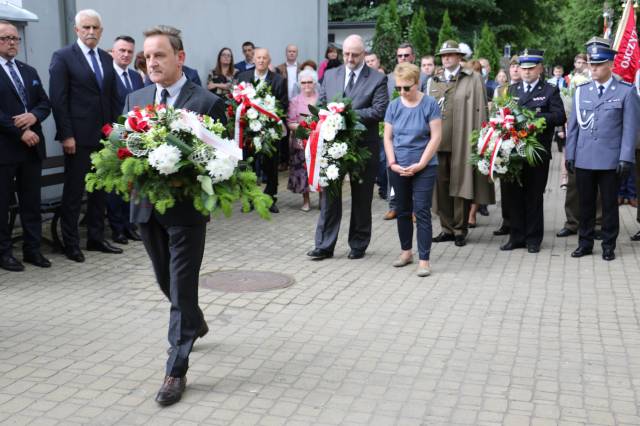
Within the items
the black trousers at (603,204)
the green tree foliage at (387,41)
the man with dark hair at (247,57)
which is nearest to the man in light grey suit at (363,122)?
the black trousers at (603,204)

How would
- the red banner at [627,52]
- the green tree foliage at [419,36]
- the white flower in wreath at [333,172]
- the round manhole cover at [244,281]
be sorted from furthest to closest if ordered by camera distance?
the green tree foliage at [419,36] → the red banner at [627,52] → the white flower in wreath at [333,172] → the round manhole cover at [244,281]

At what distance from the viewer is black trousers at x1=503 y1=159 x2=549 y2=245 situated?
936 cm

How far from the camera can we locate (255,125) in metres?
11.1

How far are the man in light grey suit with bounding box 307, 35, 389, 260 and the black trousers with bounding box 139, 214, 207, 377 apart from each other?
390 cm

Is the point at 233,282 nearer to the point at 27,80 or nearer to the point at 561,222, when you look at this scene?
the point at 27,80

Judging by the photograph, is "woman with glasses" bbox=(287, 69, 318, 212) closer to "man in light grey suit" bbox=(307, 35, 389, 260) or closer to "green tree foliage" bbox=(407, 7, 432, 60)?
"man in light grey suit" bbox=(307, 35, 389, 260)

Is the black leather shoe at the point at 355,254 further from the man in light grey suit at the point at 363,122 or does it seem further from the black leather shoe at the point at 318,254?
the black leather shoe at the point at 318,254

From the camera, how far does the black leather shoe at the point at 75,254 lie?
28.1 ft

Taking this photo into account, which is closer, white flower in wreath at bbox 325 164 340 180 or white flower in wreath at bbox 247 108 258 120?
white flower in wreath at bbox 325 164 340 180

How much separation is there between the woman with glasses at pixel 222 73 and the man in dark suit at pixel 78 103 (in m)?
5.29

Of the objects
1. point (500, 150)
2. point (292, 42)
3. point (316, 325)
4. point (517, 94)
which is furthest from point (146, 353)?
point (292, 42)

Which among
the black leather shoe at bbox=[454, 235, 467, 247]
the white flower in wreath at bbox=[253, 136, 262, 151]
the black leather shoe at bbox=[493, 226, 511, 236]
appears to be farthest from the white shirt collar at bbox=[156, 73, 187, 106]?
the black leather shoe at bbox=[493, 226, 511, 236]

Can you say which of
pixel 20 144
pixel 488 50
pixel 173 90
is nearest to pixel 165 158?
pixel 173 90

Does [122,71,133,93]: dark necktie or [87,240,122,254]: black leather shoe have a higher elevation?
[122,71,133,93]: dark necktie
